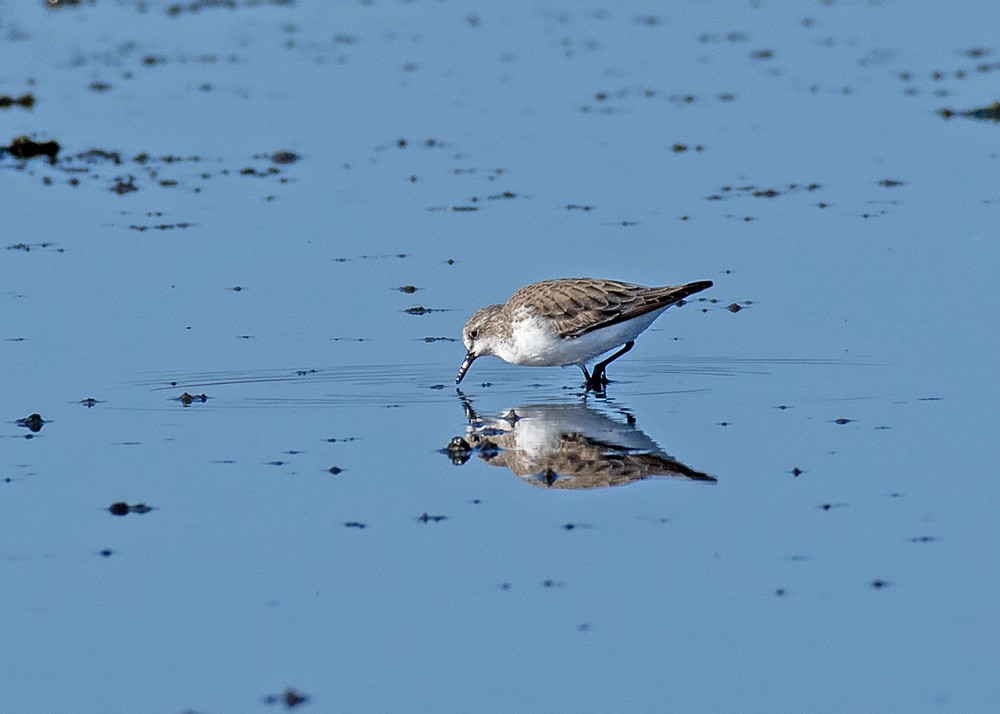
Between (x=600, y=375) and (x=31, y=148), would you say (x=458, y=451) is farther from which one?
(x=31, y=148)

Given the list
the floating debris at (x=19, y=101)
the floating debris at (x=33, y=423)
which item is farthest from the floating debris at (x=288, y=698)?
the floating debris at (x=19, y=101)

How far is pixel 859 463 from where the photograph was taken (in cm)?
954

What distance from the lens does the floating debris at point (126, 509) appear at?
9.02 metres

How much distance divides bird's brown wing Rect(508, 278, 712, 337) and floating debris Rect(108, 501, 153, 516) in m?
3.63

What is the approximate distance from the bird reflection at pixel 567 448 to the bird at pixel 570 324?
2.06ft

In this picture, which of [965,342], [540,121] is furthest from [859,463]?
[540,121]

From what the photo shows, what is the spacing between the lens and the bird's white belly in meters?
11.6

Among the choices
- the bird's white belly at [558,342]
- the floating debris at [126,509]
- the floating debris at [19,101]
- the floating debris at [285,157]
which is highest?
the floating debris at [19,101]

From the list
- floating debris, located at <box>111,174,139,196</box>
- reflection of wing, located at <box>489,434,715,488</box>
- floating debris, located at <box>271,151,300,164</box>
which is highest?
floating debris, located at <box>271,151,300,164</box>

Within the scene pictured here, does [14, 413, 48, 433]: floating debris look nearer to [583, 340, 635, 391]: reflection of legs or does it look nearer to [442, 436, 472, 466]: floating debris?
[442, 436, 472, 466]: floating debris

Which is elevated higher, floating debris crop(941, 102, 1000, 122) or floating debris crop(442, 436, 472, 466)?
floating debris crop(941, 102, 1000, 122)

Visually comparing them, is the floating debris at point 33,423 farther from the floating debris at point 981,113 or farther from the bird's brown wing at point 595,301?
the floating debris at point 981,113

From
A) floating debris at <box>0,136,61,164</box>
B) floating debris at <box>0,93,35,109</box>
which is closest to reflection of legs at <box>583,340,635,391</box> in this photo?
floating debris at <box>0,136,61,164</box>

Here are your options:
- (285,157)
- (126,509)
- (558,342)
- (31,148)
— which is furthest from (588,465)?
(31,148)
